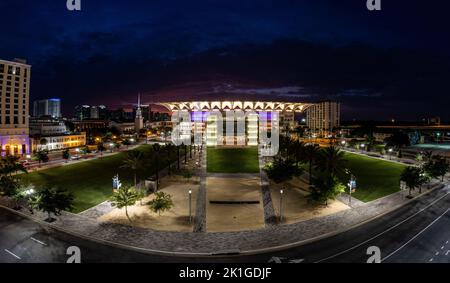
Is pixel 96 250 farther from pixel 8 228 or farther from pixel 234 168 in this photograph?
pixel 234 168

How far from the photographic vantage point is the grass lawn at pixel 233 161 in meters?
63.7

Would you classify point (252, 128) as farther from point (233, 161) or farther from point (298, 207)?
point (298, 207)

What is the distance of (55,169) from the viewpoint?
61.4 metres

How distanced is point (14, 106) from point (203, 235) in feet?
299

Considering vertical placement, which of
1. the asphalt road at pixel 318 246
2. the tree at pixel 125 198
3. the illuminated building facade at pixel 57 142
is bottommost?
the asphalt road at pixel 318 246

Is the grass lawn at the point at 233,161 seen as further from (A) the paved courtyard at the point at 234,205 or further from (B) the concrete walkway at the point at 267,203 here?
(B) the concrete walkway at the point at 267,203

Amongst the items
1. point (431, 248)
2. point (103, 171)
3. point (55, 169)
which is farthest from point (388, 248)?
point (55, 169)

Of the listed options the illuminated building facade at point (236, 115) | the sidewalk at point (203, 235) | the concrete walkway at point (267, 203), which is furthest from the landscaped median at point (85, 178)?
the illuminated building facade at point (236, 115)

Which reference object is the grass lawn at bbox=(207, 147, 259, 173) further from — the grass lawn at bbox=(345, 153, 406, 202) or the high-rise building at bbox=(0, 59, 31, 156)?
the high-rise building at bbox=(0, 59, 31, 156)

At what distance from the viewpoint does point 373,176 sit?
55125 mm

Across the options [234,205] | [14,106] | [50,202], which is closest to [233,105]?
[234,205]

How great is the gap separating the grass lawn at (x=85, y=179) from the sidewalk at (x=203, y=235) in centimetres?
694
